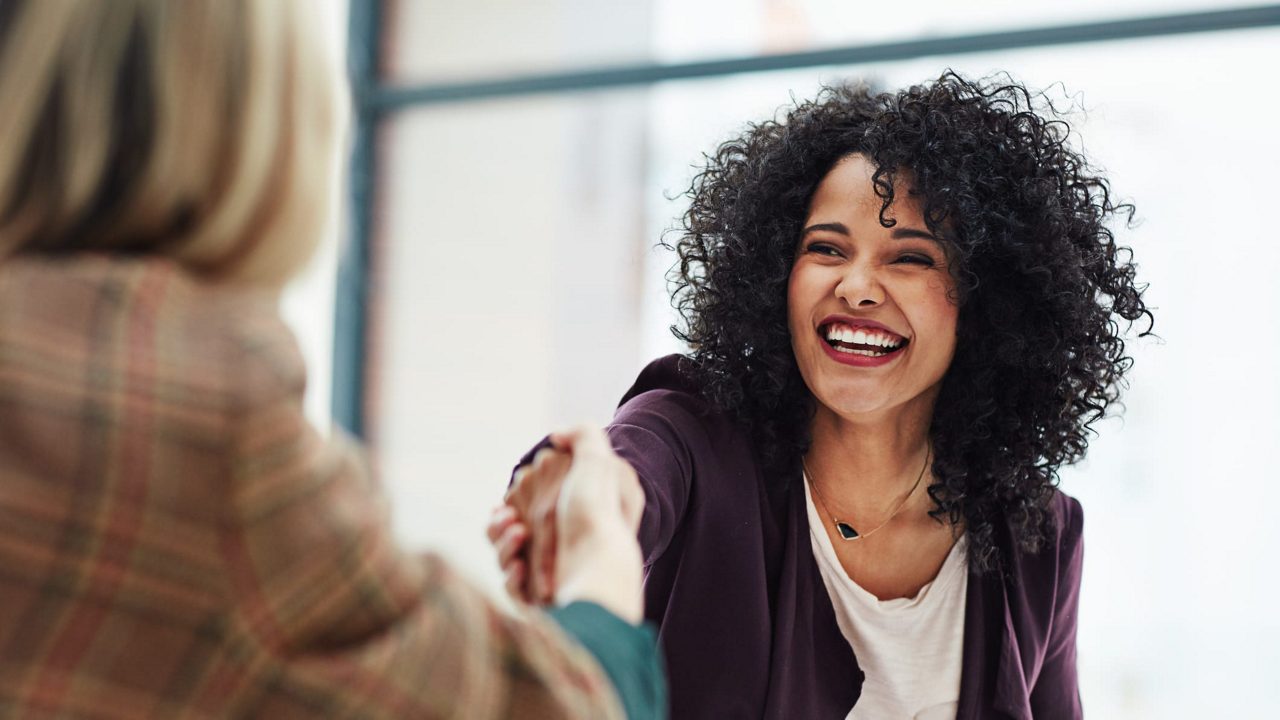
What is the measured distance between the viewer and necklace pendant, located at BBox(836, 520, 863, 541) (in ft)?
5.50

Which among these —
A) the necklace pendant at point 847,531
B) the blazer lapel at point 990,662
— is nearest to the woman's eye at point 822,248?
the necklace pendant at point 847,531

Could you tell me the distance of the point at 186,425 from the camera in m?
0.74

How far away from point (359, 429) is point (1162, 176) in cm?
258

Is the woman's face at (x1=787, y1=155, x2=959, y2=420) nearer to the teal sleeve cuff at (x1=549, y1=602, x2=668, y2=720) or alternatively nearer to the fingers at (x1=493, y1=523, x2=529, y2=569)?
the fingers at (x1=493, y1=523, x2=529, y2=569)

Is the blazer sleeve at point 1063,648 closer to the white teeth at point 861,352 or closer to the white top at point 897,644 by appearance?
the white top at point 897,644

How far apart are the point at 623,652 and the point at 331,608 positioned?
0.84ft

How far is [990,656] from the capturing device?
1.63 metres

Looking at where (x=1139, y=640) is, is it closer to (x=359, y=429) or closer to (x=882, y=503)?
(x=882, y=503)

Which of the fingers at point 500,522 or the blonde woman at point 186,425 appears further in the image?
the fingers at point 500,522

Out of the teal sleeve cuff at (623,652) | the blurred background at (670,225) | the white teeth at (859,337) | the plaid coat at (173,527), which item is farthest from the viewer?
the blurred background at (670,225)

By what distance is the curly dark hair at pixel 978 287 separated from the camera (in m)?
1.65

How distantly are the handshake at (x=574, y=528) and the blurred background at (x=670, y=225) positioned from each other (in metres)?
0.91

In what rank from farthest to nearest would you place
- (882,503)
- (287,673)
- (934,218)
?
(882,503) → (934,218) → (287,673)

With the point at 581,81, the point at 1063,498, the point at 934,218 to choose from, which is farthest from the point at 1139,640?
the point at 581,81
